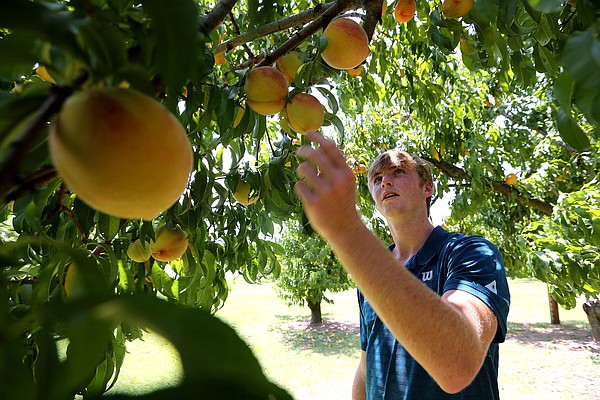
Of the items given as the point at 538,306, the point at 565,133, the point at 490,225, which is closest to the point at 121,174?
the point at 565,133

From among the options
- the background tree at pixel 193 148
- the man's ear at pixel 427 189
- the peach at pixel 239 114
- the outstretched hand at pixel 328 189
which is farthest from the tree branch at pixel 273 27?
the man's ear at pixel 427 189

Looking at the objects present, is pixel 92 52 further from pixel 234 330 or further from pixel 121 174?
pixel 234 330

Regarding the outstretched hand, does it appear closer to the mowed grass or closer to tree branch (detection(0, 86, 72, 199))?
tree branch (detection(0, 86, 72, 199))

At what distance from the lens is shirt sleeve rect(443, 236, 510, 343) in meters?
1.18

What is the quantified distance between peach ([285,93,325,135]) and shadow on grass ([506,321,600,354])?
6.61m

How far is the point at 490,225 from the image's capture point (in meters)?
4.73

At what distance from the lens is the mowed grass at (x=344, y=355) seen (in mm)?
5137

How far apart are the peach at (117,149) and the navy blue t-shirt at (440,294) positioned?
3.27 feet

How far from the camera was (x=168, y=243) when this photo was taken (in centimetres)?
124

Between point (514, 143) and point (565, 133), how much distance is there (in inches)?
165

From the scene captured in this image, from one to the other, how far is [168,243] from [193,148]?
0.27 meters

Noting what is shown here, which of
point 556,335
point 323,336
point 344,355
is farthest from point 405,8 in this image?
point 556,335

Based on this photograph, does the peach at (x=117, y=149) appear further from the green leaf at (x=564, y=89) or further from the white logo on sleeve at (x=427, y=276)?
the white logo on sleeve at (x=427, y=276)

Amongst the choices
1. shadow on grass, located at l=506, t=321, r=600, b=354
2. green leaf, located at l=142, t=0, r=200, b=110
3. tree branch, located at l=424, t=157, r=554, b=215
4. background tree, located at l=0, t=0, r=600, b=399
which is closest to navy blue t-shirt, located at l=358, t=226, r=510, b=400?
background tree, located at l=0, t=0, r=600, b=399
